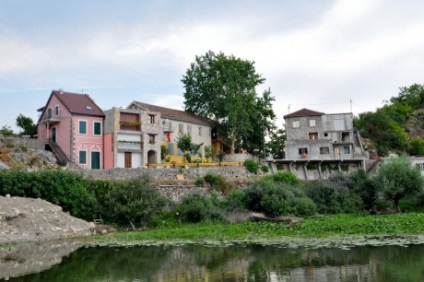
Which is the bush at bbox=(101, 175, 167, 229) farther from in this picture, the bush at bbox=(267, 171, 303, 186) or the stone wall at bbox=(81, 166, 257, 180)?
the bush at bbox=(267, 171, 303, 186)

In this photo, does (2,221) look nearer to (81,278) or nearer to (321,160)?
(81,278)

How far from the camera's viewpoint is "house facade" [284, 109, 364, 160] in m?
61.9

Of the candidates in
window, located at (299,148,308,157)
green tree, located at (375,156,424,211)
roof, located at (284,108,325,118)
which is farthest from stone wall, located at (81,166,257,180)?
roof, located at (284,108,325,118)

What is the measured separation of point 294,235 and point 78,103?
35269 mm

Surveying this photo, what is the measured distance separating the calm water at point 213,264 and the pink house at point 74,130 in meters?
27.6

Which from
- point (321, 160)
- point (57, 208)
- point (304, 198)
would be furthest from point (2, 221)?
point (321, 160)

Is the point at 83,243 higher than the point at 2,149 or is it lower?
lower

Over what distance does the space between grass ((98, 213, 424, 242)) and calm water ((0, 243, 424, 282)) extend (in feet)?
14.0

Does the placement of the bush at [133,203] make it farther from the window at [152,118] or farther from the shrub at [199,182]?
the window at [152,118]

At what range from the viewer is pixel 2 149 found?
4881 cm

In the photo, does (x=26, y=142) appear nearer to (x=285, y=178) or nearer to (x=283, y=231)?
(x=285, y=178)

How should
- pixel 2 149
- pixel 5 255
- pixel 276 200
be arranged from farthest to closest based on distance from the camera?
pixel 2 149
pixel 276 200
pixel 5 255

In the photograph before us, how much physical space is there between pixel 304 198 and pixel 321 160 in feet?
64.9

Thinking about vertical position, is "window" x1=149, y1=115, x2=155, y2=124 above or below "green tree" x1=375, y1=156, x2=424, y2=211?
above
